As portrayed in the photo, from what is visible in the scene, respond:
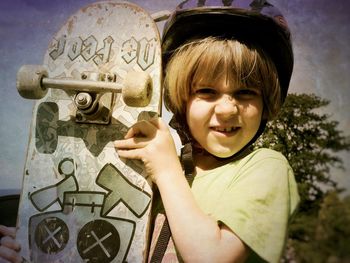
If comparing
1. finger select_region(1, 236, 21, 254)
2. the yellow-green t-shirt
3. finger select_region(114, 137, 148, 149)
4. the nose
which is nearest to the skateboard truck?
finger select_region(114, 137, 148, 149)

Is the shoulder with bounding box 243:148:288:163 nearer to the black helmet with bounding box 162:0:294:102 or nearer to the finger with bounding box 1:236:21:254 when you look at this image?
the black helmet with bounding box 162:0:294:102

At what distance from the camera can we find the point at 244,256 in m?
0.86

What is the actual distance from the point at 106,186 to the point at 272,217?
2.07ft

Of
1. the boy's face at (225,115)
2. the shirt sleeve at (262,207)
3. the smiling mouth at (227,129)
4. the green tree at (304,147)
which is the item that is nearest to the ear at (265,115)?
the boy's face at (225,115)

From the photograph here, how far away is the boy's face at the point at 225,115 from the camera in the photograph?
1.10m

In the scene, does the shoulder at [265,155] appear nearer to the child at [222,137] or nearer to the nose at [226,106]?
the child at [222,137]

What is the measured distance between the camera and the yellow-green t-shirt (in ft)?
2.75

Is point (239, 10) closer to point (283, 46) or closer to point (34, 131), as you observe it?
point (283, 46)

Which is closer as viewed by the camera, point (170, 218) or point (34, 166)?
point (170, 218)

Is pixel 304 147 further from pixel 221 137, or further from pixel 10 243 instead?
pixel 10 243

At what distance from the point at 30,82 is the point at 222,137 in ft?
2.39

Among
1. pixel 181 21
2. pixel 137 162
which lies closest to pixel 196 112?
pixel 137 162

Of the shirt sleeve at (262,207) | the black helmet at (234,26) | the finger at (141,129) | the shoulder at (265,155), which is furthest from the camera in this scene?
the black helmet at (234,26)

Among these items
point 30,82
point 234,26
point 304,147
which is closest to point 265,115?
point 234,26
